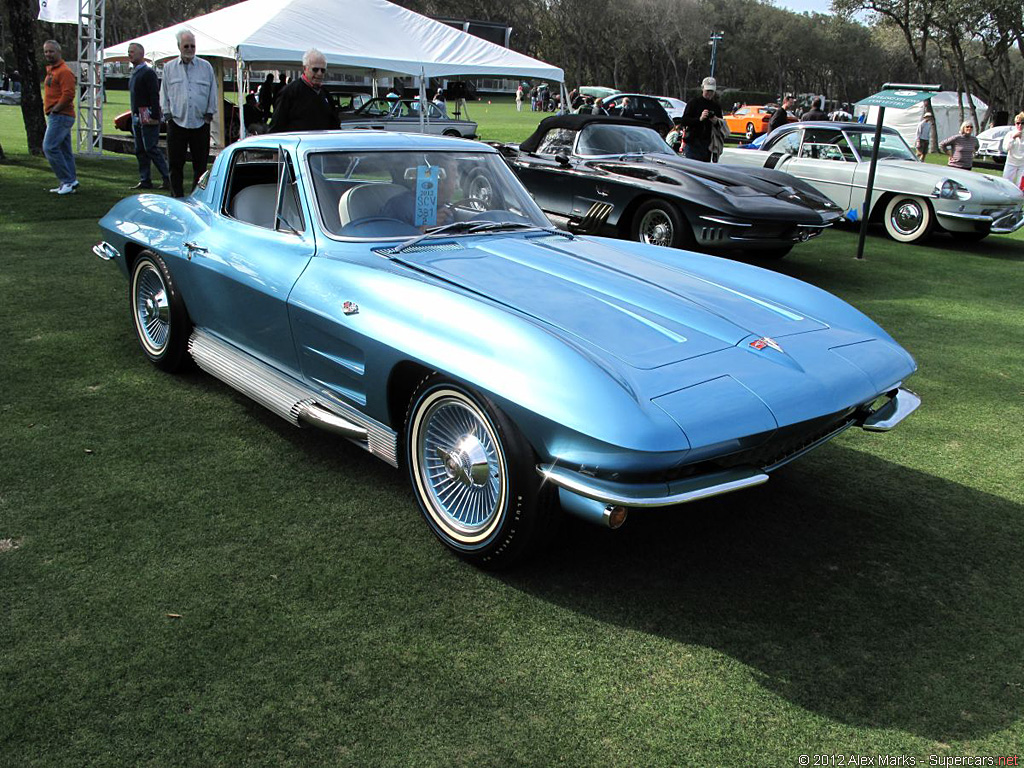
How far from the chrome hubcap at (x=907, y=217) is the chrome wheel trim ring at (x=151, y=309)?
9.17m

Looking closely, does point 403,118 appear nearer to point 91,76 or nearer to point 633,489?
point 91,76

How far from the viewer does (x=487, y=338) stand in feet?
9.61

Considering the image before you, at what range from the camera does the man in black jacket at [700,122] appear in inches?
446

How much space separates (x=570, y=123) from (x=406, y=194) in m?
5.98

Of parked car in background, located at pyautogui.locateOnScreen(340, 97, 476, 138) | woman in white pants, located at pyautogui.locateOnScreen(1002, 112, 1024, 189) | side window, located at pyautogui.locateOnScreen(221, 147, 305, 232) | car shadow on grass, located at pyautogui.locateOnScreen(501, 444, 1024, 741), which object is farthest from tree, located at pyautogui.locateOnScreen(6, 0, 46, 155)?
woman in white pants, located at pyautogui.locateOnScreen(1002, 112, 1024, 189)

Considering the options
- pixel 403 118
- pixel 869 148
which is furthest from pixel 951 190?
pixel 403 118

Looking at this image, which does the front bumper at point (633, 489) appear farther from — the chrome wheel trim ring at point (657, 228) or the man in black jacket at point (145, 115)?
the man in black jacket at point (145, 115)

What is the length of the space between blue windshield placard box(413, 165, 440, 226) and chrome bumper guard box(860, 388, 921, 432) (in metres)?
2.07

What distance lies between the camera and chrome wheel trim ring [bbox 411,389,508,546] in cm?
298

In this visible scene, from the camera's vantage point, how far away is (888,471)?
161 inches

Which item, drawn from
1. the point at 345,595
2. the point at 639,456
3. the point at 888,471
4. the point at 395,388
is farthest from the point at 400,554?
the point at 888,471

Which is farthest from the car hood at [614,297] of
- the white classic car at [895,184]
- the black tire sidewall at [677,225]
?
the white classic car at [895,184]

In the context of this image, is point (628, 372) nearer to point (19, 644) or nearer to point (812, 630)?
point (812, 630)

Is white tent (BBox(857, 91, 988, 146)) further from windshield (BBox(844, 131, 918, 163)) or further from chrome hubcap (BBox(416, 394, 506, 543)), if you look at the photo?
chrome hubcap (BBox(416, 394, 506, 543))
